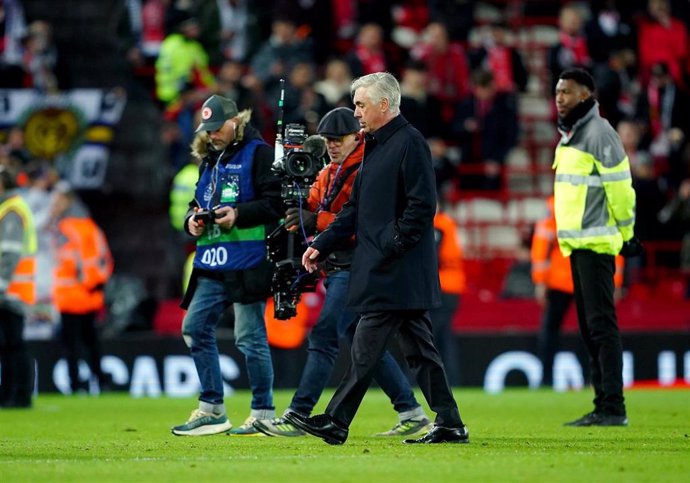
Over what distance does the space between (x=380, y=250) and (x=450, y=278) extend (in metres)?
8.00

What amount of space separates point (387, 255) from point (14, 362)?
631 centimetres

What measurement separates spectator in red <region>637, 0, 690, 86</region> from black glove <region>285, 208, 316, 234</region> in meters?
13.3

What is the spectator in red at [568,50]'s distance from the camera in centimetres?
2138

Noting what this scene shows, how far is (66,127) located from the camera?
67.3ft

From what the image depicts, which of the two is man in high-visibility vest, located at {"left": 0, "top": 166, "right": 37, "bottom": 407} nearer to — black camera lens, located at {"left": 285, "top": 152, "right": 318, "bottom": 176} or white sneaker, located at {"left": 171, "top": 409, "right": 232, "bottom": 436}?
white sneaker, located at {"left": 171, "top": 409, "right": 232, "bottom": 436}

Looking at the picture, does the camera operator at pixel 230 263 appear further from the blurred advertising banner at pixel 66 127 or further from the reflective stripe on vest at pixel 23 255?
the blurred advertising banner at pixel 66 127

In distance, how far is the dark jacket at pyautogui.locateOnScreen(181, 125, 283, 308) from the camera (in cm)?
1030

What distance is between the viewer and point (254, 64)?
2069 cm

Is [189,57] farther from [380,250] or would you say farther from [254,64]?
[380,250]

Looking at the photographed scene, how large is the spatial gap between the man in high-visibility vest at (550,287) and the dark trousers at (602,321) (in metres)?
4.37

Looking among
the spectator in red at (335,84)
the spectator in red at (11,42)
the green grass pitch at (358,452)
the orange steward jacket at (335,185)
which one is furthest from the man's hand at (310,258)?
the spectator in red at (11,42)

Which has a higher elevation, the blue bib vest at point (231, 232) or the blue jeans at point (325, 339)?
the blue bib vest at point (231, 232)

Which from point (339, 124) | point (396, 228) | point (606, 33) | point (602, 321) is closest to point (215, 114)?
point (339, 124)

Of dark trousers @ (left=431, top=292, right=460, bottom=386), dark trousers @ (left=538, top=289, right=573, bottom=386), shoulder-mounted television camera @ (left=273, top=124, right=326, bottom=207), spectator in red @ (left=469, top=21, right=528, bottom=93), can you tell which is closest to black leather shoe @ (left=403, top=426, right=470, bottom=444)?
shoulder-mounted television camera @ (left=273, top=124, right=326, bottom=207)
